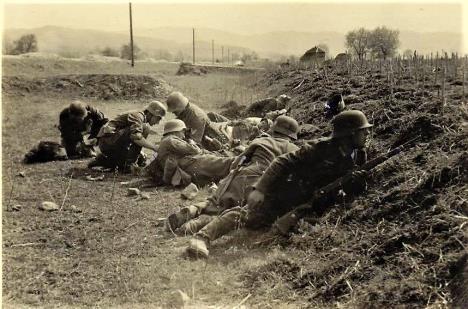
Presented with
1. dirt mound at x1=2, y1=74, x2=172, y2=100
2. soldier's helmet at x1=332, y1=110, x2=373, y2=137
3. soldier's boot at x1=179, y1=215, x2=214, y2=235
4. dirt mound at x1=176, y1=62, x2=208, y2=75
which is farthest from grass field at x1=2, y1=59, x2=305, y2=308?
dirt mound at x1=176, y1=62, x2=208, y2=75

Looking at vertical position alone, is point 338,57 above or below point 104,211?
above

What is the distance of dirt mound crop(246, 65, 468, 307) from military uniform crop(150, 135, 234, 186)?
84.7 inches

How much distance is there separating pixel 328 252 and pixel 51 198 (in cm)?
387

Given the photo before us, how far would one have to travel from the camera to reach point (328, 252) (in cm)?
445

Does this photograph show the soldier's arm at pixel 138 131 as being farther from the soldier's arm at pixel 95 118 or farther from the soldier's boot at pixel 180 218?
the soldier's boot at pixel 180 218

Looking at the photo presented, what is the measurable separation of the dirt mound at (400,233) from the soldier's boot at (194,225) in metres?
0.94

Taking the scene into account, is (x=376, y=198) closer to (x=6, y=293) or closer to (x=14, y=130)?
(x=6, y=293)

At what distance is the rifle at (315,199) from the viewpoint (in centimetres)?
498

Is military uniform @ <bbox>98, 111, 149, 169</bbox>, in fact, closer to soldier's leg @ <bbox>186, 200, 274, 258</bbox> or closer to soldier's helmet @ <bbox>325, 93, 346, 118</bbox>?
soldier's helmet @ <bbox>325, 93, 346, 118</bbox>

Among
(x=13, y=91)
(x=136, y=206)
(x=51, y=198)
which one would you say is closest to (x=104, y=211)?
(x=136, y=206)

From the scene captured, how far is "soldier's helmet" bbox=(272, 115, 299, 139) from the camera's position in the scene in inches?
221

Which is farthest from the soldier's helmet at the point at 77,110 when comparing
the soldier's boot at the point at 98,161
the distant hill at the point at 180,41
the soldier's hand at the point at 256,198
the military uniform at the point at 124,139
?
the distant hill at the point at 180,41

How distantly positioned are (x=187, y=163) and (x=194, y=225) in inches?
88.1

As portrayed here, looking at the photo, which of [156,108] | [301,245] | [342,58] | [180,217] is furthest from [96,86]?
[301,245]
